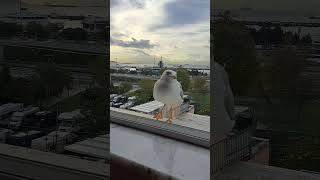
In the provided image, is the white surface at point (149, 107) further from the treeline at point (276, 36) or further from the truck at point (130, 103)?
the treeline at point (276, 36)

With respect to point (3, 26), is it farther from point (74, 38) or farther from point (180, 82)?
point (180, 82)

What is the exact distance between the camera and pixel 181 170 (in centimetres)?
242

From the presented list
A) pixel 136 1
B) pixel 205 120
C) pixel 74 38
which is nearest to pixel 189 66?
pixel 205 120

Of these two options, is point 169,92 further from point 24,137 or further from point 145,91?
point 24,137

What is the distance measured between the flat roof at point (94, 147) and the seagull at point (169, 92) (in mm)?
553

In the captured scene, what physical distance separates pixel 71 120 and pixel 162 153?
2.72ft

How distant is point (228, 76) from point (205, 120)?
254 mm

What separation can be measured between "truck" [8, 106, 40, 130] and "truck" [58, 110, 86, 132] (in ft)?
0.75

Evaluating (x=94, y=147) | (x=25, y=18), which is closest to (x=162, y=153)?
(x=94, y=147)

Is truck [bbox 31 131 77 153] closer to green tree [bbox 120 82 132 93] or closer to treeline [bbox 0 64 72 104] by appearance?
treeline [bbox 0 64 72 104]

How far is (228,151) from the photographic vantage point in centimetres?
235

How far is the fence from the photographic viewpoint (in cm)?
235

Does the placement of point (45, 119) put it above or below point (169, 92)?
below

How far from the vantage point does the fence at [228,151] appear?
2.35 metres
